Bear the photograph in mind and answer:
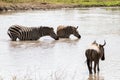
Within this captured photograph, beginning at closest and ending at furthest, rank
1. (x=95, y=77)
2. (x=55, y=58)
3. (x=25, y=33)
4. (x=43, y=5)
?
(x=95, y=77)
(x=55, y=58)
(x=25, y=33)
(x=43, y=5)

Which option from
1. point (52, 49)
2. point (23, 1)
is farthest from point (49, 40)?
point (23, 1)

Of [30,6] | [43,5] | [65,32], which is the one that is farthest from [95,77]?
[43,5]

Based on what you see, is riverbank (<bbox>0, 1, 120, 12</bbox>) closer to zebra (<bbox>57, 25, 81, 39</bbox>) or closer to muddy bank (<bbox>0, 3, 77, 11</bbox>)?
muddy bank (<bbox>0, 3, 77, 11</bbox>)

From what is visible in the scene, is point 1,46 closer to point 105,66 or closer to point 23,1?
point 105,66

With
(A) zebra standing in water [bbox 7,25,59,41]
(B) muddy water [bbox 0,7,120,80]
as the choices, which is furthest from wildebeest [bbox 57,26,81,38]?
(A) zebra standing in water [bbox 7,25,59,41]

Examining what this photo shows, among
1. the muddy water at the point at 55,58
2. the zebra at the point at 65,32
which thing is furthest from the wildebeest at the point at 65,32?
the muddy water at the point at 55,58

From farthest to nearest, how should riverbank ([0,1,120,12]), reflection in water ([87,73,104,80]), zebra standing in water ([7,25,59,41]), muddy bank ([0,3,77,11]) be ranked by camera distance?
riverbank ([0,1,120,12])
muddy bank ([0,3,77,11])
zebra standing in water ([7,25,59,41])
reflection in water ([87,73,104,80])

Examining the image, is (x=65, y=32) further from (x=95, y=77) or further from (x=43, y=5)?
(x=43, y=5)

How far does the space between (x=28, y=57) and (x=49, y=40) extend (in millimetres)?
5813

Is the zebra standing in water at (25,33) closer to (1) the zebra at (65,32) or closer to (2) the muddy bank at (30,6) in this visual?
(1) the zebra at (65,32)

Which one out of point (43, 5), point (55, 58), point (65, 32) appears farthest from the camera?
point (43, 5)

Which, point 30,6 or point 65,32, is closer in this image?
point 65,32

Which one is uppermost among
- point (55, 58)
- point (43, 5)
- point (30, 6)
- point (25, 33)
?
point (55, 58)

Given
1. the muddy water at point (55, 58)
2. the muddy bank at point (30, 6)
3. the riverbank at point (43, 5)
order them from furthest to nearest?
the riverbank at point (43, 5) < the muddy bank at point (30, 6) < the muddy water at point (55, 58)
